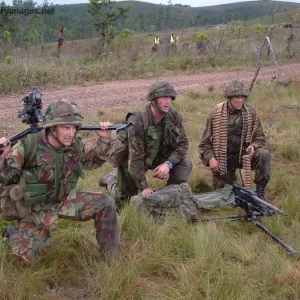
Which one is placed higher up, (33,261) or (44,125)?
(44,125)

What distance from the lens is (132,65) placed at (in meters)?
15.0

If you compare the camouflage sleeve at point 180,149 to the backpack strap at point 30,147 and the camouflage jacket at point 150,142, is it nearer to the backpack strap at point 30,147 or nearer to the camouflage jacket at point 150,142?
the camouflage jacket at point 150,142

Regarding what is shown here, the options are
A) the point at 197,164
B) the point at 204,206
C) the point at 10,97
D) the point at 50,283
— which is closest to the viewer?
the point at 50,283

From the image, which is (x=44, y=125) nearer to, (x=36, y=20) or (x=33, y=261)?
(x=33, y=261)

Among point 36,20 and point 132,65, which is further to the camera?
point 36,20

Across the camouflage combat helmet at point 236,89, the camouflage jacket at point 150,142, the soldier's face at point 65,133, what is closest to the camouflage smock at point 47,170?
the soldier's face at point 65,133

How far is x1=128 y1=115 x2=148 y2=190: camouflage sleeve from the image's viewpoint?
14.7 ft

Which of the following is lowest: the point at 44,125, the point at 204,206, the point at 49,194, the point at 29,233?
the point at 204,206

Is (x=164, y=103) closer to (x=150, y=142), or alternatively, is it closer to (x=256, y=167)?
(x=150, y=142)

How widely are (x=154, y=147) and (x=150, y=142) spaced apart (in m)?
0.09

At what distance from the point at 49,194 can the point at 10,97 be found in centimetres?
761

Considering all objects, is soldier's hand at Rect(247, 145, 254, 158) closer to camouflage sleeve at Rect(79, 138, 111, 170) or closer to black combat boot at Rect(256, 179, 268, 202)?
black combat boot at Rect(256, 179, 268, 202)

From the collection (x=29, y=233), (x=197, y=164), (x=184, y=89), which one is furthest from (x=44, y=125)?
(x=184, y=89)

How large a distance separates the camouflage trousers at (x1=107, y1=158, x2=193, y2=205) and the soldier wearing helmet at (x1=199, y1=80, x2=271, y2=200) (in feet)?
1.21
